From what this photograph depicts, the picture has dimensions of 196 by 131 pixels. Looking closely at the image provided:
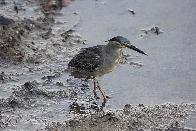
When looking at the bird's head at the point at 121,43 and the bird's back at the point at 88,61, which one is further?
the bird's back at the point at 88,61

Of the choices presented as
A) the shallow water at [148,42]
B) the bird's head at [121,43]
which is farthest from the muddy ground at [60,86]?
the bird's head at [121,43]

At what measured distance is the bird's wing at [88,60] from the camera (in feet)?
28.0

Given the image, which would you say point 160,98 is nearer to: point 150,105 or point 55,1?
point 150,105

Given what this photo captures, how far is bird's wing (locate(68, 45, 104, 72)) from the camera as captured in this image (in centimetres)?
852

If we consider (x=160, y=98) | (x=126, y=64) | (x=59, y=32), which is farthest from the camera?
(x=59, y=32)

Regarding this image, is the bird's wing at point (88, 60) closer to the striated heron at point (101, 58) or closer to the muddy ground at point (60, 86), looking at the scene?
the striated heron at point (101, 58)

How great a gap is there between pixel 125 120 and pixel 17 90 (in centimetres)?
188

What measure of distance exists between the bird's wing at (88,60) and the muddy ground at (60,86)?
12.1 inches

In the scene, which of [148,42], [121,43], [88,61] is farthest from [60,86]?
[148,42]

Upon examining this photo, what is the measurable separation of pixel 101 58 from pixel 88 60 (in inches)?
8.4

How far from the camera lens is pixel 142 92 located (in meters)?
8.43

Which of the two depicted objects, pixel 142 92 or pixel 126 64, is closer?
pixel 142 92

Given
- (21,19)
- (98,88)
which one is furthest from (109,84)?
(21,19)

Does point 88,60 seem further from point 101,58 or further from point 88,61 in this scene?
point 101,58
